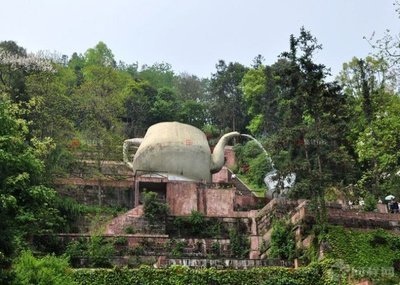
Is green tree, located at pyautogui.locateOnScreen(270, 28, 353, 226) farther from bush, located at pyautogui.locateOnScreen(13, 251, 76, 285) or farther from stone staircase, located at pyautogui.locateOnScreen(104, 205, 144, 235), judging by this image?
bush, located at pyautogui.locateOnScreen(13, 251, 76, 285)

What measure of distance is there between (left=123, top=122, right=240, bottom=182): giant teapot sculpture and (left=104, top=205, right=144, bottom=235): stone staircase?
3.21 metres

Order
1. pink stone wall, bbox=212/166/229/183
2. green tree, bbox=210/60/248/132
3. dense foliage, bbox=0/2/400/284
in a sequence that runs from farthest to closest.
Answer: green tree, bbox=210/60/248/132 < pink stone wall, bbox=212/166/229/183 < dense foliage, bbox=0/2/400/284

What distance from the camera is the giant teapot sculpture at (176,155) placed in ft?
94.8

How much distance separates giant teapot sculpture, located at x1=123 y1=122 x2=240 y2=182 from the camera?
28905 millimetres

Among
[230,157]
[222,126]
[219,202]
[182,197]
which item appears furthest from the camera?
[222,126]

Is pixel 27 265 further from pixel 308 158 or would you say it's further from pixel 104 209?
pixel 104 209

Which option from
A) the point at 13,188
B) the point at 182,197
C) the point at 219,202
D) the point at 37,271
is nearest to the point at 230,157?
the point at 219,202

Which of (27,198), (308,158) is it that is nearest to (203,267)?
(308,158)

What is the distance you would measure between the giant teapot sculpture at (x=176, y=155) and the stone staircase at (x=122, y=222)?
10.5 feet

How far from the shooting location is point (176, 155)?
2892cm

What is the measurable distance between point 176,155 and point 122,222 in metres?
4.47

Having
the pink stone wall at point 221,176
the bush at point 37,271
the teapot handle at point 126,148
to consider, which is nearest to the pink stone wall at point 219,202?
the teapot handle at point 126,148

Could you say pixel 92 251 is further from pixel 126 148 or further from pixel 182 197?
pixel 126 148

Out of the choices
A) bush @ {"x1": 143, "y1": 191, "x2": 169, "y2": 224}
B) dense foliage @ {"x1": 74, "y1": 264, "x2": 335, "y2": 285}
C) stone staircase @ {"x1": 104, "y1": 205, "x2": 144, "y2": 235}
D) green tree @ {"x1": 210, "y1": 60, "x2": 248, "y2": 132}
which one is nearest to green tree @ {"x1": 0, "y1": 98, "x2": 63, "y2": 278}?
dense foliage @ {"x1": 74, "y1": 264, "x2": 335, "y2": 285}
